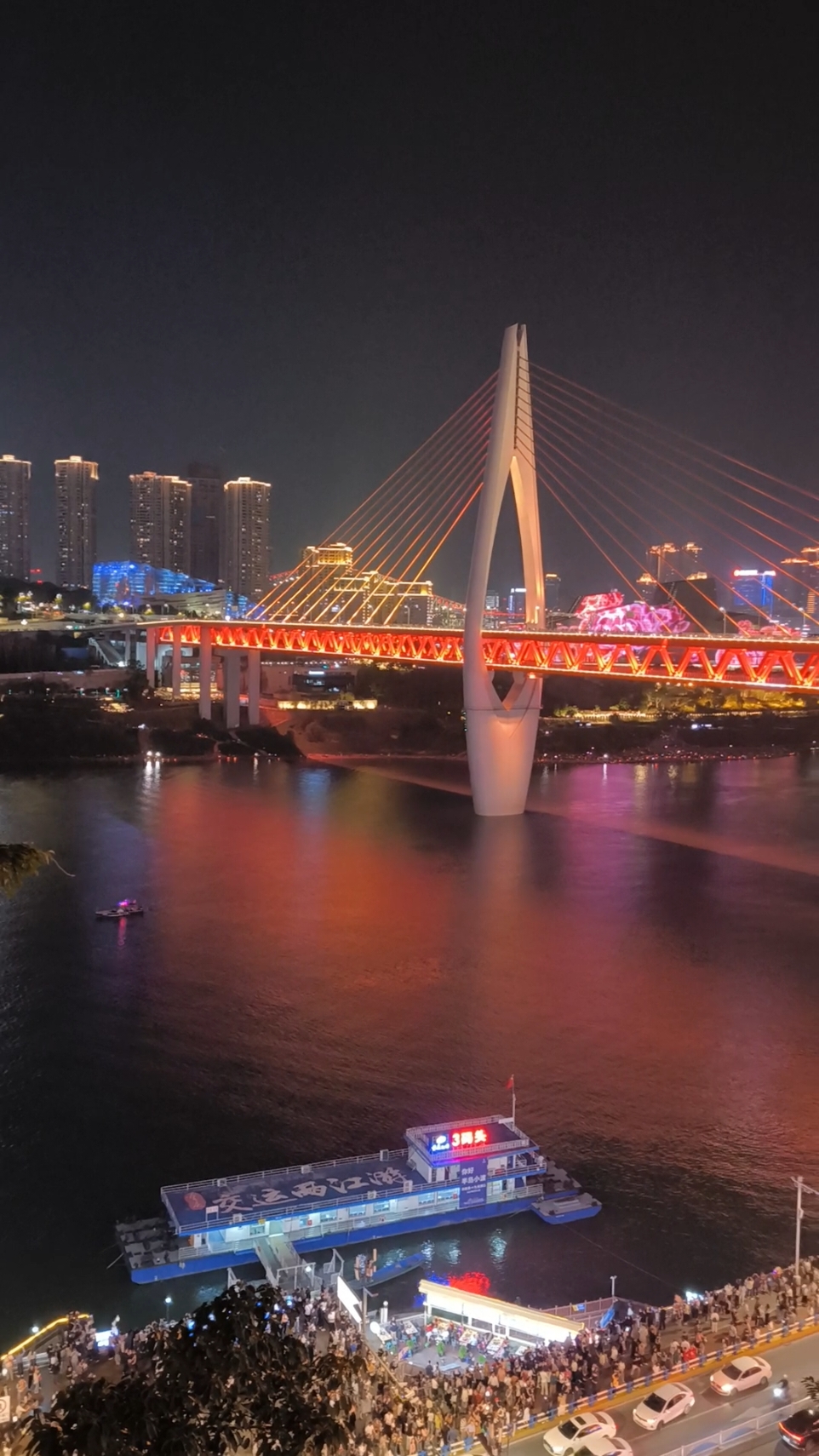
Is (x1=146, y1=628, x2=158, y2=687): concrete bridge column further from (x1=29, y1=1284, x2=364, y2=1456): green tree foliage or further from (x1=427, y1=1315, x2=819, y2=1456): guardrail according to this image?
(x1=29, y1=1284, x2=364, y2=1456): green tree foliage

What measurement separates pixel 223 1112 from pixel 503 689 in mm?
23006

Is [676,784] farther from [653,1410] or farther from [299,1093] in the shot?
A: [653,1410]

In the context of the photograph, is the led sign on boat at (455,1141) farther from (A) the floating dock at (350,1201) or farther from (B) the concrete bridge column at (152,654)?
(B) the concrete bridge column at (152,654)

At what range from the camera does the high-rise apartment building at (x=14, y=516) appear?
4438 centimetres

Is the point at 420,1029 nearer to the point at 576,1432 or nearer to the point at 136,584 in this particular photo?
the point at 576,1432

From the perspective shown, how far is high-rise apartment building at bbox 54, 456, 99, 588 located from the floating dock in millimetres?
45838

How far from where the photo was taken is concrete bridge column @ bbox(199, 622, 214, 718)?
2247 cm

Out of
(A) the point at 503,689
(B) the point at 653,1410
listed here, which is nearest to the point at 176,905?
(B) the point at 653,1410

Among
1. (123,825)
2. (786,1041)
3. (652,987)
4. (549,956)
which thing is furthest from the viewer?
(123,825)

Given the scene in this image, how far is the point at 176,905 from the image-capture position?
10234 mm

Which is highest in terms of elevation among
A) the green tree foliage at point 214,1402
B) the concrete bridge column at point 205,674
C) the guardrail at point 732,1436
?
the concrete bridge column at point 205,674

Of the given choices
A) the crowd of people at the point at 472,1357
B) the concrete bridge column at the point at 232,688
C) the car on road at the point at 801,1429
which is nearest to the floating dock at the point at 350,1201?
the crowd of people at the point at 472,1357

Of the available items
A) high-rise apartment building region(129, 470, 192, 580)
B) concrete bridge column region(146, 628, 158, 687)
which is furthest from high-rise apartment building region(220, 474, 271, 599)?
concrete bridge column region(146, 628, 158, 687)

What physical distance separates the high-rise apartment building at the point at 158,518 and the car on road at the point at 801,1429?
1945 inches
